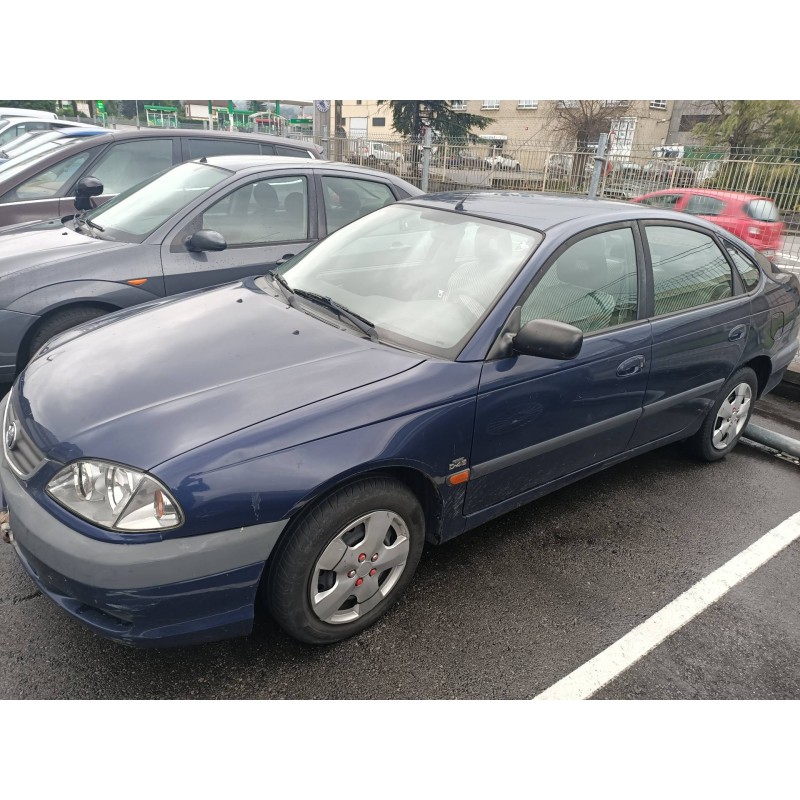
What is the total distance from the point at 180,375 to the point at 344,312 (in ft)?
2.63

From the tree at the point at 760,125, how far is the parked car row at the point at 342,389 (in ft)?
71.9

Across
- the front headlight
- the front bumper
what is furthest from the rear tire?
the front headlight

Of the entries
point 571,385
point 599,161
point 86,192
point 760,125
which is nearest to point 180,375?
point 571,385

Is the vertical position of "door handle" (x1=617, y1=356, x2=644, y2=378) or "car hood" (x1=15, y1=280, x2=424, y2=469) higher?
"car hood" (x1=15, y1=280, x2=424, y2=469)

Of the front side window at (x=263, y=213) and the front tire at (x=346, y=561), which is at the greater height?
the front side window at (x=263, y=213)

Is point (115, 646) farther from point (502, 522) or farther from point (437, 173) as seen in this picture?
point (437, 173)

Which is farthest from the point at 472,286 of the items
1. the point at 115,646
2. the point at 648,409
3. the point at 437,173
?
the point at 437,173

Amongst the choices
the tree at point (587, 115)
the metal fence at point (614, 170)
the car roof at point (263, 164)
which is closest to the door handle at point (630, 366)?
the car roof at point (263, 164)

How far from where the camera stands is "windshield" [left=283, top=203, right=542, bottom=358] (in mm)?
2627

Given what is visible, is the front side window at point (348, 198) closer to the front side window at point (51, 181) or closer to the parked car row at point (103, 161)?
the parked car row at point (103, 161)

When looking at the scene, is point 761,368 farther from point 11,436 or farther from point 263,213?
point 11,436

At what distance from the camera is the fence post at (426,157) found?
11672 mm

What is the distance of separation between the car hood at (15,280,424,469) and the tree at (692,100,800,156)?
77.6 ft

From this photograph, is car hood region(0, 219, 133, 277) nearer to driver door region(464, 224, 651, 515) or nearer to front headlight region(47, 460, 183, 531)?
front headlight region(47, 460, 183, 531)
